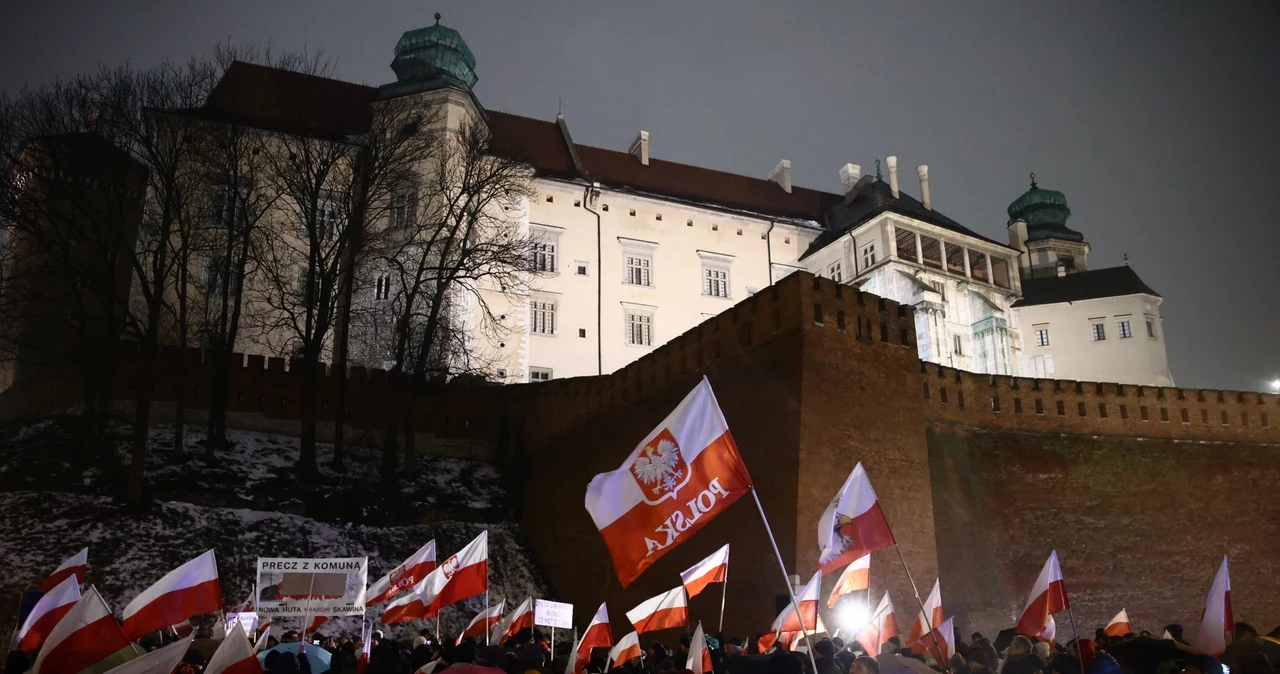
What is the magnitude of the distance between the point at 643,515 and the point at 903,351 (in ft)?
46.6

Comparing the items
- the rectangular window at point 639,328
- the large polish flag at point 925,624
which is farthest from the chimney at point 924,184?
the large polish flag at point 925,624

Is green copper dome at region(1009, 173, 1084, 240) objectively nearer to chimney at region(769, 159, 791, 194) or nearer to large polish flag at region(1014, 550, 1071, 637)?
chimney at region(769, 159, 791, 194)

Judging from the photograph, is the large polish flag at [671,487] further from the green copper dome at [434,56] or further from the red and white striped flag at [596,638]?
the green copper dome at [434,56]

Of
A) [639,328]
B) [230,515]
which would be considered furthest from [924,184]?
[230,515]

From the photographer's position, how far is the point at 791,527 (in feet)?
59.5

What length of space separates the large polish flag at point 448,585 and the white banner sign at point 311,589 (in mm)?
615

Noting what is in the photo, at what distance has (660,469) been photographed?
878cm

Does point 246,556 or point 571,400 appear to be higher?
point 571,400

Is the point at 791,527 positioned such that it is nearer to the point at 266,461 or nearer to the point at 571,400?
the point at 571,400

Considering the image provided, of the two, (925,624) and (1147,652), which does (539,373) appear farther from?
(1147,652)

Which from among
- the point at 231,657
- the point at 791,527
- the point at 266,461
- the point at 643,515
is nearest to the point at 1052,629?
the point at 791,527

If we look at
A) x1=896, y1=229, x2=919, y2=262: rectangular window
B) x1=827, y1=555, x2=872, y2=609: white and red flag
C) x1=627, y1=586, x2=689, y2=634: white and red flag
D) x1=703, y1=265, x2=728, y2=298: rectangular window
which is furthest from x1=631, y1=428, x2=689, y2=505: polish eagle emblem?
x1=896, y1=229, x2=919, y2=262: rectangular window

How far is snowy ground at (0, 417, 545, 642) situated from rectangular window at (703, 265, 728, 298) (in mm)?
17290

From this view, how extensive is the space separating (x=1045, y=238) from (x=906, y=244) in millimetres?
24272
